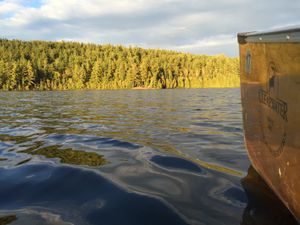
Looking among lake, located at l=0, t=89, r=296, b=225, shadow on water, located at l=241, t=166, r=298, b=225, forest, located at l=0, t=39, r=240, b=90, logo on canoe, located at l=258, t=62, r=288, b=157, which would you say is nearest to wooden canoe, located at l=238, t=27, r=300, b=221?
logo on canoe, located at l=258, t=62, r=288, b=157

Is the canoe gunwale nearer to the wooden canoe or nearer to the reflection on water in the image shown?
the wooden canoe

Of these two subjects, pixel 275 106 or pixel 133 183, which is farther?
pixel 133 183

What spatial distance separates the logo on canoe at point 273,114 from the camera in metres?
2.19

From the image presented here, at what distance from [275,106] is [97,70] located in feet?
289

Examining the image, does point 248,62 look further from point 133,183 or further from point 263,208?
point 133,183

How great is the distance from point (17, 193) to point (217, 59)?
11010 centimetres

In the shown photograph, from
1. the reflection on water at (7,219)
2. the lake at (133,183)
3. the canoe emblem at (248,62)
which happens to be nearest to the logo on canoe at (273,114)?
the canoe emblem at (248,62)

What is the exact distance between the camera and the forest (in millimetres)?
82094

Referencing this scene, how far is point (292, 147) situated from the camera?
2.01 metres

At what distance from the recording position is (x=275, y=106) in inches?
92.3

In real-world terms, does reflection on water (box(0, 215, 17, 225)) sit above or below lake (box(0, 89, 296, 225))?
above

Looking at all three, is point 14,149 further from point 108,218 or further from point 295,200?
point 295,200

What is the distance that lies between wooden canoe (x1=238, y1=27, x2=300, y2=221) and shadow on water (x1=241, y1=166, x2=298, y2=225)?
17 centimetres

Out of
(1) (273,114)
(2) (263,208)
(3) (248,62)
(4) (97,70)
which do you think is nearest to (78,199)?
(2) (263,208)
